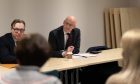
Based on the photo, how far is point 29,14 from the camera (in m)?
6.16

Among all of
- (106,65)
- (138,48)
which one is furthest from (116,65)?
(138,48)

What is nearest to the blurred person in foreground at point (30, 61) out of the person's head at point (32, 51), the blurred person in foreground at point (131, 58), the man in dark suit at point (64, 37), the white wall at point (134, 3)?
the person's head at point (32, 51)

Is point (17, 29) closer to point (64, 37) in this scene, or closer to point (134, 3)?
point (64, 37)

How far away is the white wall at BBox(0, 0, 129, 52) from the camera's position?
19.5 ft

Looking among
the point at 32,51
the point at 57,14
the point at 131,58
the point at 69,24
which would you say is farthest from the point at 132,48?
the point at 57,14

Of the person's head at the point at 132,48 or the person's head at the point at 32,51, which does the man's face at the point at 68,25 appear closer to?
the person's head at the point at 132,48

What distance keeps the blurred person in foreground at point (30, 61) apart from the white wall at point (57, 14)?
413 cm

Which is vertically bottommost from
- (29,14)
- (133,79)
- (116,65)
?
(116,65)

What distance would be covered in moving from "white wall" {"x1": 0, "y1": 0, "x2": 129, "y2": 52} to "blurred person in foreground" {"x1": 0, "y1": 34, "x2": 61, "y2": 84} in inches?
162

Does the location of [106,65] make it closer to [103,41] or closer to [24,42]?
Result: [103,41]

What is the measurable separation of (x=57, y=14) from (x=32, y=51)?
4922 mm

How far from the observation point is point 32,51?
1.72 meters

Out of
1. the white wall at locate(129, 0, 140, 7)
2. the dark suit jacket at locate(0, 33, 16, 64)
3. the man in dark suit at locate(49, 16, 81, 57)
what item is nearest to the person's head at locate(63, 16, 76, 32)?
the man in dark suit at locate(49, 16, 81, 57)

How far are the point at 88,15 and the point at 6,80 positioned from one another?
17.9ft
